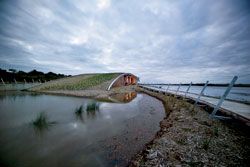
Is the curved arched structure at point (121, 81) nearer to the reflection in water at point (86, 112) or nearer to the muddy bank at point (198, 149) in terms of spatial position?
the reflection in water at point (86, 112)

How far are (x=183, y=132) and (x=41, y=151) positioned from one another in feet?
19.6

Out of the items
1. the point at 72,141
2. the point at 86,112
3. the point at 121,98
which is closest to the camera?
the point at 72,141

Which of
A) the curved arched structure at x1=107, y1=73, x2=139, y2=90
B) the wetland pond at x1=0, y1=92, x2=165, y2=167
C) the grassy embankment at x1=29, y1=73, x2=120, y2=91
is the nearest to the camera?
the wetland pond at x1=0, y1=92, x2=165, y2=167

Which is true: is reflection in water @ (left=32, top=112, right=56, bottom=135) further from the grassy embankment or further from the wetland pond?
the grassy embankment

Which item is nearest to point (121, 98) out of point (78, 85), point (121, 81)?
point (78, 85)

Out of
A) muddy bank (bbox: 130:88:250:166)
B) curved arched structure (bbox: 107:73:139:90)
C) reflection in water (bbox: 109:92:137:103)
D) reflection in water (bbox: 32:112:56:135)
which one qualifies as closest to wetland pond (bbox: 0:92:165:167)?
reflection in water (bbox: 32:112:56:135)

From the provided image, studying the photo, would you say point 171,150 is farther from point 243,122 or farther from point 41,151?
point 41,151

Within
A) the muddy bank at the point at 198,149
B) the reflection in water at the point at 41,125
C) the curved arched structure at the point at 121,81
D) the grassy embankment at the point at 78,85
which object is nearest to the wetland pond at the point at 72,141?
the reflection in water at the point at 41,125

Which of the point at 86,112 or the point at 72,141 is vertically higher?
the point at 86,112

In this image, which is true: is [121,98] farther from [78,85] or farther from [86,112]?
[78,85]

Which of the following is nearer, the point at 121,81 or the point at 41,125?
the point at 41,125

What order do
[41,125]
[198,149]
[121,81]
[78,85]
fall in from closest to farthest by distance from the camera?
[198,149] < [41,125] < [78,85] < [121,81]

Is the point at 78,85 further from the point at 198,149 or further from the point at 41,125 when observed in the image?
the point at 198,149

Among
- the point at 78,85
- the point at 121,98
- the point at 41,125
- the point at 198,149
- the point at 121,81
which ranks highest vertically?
the point at 121,81
